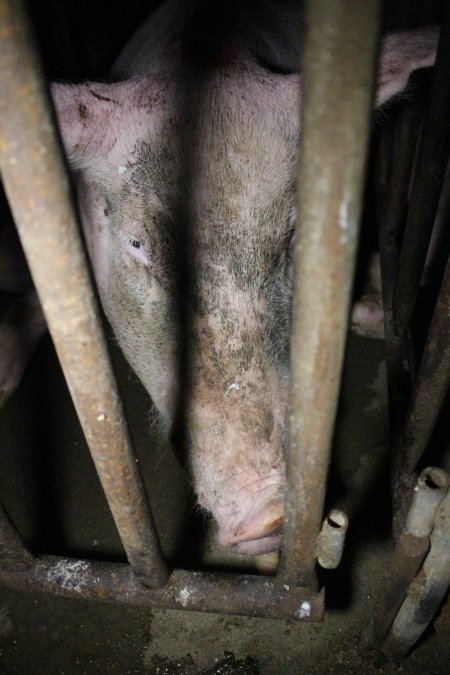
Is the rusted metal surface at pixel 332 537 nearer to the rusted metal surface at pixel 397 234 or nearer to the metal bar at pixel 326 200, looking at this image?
the metal bar at pixel 326 200

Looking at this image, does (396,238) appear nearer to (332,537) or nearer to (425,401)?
(425,401)

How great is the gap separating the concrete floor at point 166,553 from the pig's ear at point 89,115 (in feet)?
4.92

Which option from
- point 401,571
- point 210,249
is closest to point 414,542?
point 401,571

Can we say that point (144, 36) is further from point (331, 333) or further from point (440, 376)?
point (331, 333)

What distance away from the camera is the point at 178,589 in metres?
1.52

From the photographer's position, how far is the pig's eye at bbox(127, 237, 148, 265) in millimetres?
1931

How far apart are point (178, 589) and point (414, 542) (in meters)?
0.68

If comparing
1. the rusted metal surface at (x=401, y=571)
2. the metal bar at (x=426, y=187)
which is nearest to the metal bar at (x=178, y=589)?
the rusted metal surface at (x=401, y=571)

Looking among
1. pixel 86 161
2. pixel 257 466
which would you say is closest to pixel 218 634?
pixel 257 466

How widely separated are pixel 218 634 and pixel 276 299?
1.35 meters

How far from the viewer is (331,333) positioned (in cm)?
85

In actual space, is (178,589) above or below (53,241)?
below

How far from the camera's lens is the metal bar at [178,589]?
1.46 m

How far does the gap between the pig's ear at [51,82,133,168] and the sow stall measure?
1.17 meters
